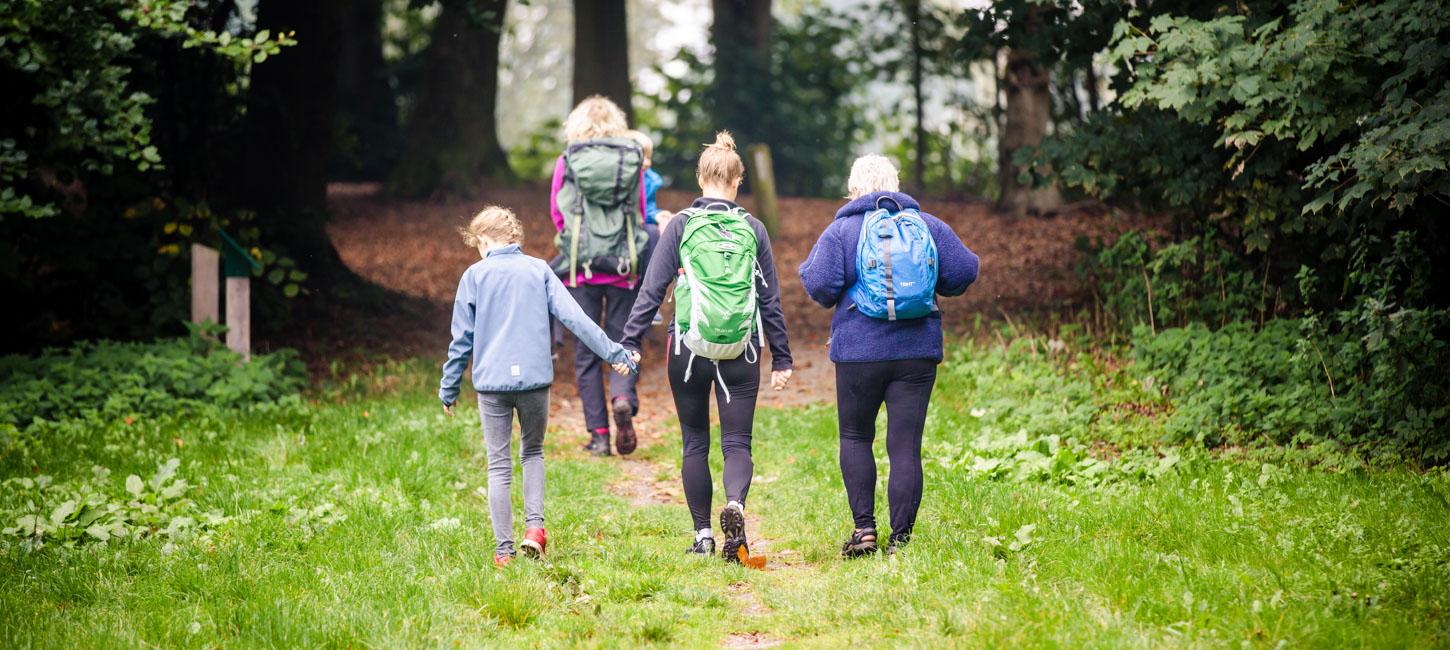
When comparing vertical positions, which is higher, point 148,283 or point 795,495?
point 148,283

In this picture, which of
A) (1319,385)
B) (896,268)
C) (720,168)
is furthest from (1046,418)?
(720,168)

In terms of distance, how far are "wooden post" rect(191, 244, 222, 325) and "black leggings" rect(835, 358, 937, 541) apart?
622cm

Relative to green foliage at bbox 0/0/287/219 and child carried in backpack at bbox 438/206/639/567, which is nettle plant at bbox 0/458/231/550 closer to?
child carried in backpack at bbox 438/206/639/567

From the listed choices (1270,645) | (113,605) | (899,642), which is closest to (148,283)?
(113,605)

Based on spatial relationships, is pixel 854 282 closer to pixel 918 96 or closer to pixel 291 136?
pixel 291 136

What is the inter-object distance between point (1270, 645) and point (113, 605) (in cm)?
429

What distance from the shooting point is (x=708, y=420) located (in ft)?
18.1

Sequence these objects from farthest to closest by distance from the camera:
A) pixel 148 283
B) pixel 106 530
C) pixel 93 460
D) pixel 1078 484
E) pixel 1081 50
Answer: pixel 148 283
pixel 1081 50
pixel 93 460
pixel 1078 484
pixel 106 530

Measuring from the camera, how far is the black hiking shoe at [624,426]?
26.2 ft

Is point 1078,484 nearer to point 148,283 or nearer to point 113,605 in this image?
point 113,605

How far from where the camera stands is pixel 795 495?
23.1ft

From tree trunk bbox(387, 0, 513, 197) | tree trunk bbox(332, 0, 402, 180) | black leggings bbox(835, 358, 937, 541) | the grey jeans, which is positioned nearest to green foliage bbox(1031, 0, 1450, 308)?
black leggings bbox(835, 358, 937, 541)

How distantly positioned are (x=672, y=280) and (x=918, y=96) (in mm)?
17284

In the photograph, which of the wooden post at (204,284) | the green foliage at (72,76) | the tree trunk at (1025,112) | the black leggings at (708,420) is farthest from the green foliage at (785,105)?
the black leggings at (708,420)
